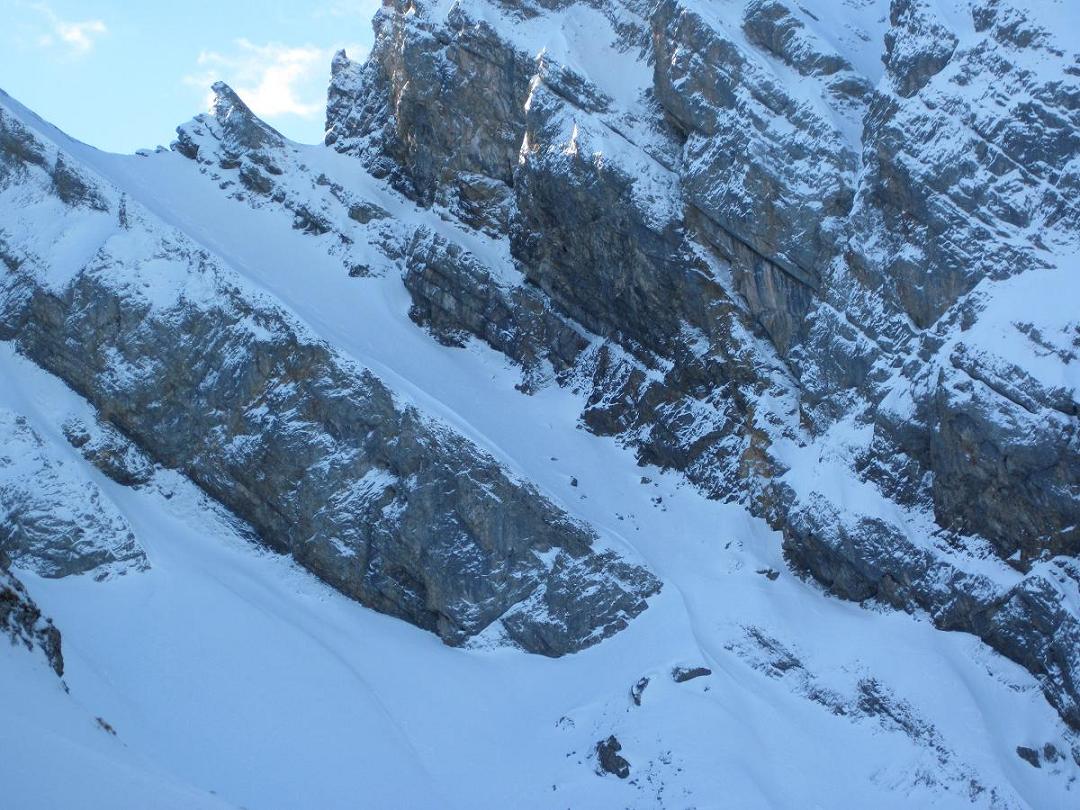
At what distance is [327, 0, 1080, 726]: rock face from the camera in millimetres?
33969

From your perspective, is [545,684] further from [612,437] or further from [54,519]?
[54,519]

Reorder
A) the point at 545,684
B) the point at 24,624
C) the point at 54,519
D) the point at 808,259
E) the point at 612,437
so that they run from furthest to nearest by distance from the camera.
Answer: the point at 612,437
the point at 808,259
the point at 54,519
the point at 545,684
the point at 24,624

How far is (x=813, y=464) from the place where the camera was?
128ft

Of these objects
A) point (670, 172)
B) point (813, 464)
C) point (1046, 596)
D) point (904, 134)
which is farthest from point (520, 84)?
point (1046, 596)

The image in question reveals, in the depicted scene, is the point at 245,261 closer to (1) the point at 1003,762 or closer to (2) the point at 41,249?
(2) the point at 41,249

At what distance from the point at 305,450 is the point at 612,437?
12167 millimetres

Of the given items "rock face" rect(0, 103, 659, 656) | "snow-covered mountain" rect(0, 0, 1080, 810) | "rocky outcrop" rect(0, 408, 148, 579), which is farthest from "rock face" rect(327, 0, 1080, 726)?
"rocky outcrop" rect(0, 408, 148, 579)

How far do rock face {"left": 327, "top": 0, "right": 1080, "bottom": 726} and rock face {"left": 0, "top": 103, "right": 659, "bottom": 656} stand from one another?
796 cm

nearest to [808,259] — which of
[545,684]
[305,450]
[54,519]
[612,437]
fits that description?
[612,437]

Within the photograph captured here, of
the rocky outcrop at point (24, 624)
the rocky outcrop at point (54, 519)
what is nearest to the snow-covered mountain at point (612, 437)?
the rocky outcrop at point (54, 519)

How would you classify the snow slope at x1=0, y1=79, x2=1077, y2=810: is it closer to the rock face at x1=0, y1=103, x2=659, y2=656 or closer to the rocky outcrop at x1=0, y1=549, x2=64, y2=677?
the rock face at x1=0, y1=103, x2=659, y2=656

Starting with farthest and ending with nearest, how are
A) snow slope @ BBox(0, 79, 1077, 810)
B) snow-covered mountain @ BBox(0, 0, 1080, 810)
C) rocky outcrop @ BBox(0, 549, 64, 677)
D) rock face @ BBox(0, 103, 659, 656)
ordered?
1. rock face @ BBox(0, 103, 659, 656)
2. snow-covered mountain @ BBox(0, 0, 1080, 810)
3. snow slope @ BBox(0, 79, 1077, 810)
4. rocky outcrop @ BBox(0, 549, 64, 677)

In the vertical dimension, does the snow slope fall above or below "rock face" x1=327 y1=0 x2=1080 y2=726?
below

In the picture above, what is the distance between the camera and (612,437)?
150 feet
